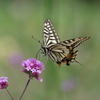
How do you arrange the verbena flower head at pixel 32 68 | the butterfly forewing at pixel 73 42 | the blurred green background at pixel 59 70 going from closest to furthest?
the verbena flower head at pixel 32 68 < the butterfly forewing at pixel 73 42 < the blurred green background at pixel 59 70

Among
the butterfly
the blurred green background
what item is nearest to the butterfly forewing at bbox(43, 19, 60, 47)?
the butterfly

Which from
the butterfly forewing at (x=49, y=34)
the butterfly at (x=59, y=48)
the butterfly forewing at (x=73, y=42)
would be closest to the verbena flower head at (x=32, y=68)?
the butterfly at (x=59, y=48)

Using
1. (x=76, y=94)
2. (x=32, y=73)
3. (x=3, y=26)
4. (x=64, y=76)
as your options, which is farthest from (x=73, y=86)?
(x=3, y=26)

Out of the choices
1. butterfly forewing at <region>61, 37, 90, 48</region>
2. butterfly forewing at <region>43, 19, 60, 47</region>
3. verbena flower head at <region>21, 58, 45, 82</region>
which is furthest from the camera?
butterfly forewing at <region>43, 19, 60, 47</region>

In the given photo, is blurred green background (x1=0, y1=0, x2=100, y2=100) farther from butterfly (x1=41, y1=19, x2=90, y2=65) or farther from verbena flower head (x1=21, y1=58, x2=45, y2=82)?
verbena flower head (x1=21, y1=58, x2=45, y2=82)

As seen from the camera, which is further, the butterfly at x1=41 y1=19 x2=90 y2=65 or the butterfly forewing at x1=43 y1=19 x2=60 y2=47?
the butterfly forewing at x1=43 y1=19 x2=60 y2=47

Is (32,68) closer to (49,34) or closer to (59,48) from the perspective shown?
(59,48)

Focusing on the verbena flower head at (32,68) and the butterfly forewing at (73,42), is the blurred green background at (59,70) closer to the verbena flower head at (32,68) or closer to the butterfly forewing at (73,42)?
the butterfly forewing at (73,42)

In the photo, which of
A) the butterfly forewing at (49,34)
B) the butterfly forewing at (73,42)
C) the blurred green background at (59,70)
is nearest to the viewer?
the butterfly forewing at (73,42)

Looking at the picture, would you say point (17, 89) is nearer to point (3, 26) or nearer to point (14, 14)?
point (14, 14)
